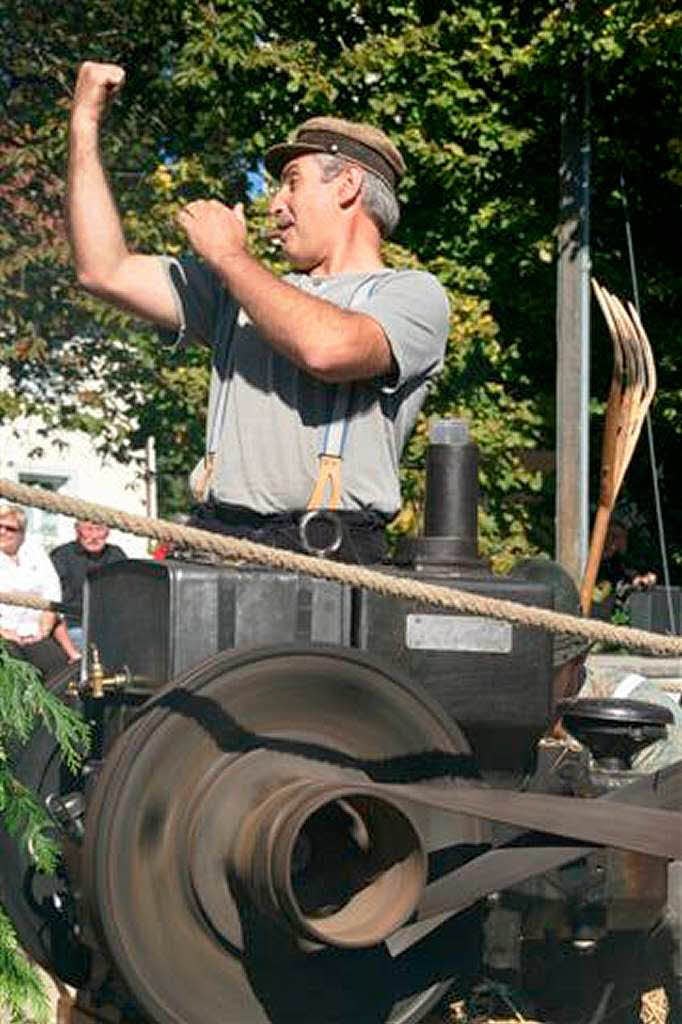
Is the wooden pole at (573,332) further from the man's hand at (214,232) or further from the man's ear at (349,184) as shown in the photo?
the man's hand at (214,232)

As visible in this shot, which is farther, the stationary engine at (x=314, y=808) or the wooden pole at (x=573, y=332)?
the wooden pole at (x=573, y=332)

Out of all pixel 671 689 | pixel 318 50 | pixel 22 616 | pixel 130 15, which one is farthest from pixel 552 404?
pixel 671 689

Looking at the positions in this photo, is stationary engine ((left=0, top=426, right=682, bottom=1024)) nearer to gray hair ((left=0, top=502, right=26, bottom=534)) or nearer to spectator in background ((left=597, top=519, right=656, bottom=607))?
gray hair ((left=0, top=502, right=26, bottom=534))

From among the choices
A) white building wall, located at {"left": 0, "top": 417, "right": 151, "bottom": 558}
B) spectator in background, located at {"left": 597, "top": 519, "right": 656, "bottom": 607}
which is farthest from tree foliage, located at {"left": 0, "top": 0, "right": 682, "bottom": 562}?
white building wall, located at {"left": 0, "top": 417, "right": 151, "bottom": 558}

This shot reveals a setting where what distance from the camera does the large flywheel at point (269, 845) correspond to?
8.23ft

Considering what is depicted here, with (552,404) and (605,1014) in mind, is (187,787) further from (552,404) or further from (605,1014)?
(552,404)

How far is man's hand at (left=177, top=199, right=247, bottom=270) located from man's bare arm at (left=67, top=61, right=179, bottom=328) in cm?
36

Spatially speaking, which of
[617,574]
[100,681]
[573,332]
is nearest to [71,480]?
[617,574]

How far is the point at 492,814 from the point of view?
8.56 feet

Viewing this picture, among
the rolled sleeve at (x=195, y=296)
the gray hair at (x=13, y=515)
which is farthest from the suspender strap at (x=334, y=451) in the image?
the gray hair at (x=13, y=515)

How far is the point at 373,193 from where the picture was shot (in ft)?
11.1

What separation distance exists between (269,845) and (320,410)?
0.82 metres

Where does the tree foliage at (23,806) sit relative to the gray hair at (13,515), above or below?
below

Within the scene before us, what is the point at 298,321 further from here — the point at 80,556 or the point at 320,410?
the point at 80,556
